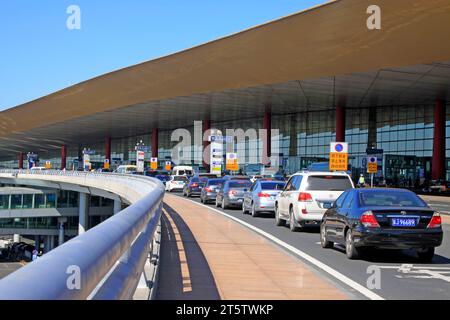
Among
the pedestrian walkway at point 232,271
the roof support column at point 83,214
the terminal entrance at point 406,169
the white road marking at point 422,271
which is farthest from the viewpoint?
the roof support column at point 83,214

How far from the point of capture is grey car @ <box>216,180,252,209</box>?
29.1 meters

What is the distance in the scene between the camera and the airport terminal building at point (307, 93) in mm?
41625

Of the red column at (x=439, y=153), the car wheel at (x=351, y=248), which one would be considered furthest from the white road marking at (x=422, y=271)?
the red column at (x=439, y=153)

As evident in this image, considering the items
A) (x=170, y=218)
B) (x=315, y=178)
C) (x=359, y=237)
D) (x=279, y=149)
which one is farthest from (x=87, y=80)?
(x=359, y=237)

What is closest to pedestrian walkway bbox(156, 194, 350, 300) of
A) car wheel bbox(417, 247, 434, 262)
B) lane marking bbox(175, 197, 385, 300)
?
lane marking bbox(175, 197, 385, 300)

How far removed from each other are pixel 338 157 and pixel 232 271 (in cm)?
2454

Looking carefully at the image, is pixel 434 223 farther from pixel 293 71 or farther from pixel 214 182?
pixel 293 71

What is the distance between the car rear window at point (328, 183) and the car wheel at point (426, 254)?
557 cm

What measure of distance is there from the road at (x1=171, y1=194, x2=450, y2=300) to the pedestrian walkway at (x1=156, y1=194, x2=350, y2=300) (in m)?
0.53

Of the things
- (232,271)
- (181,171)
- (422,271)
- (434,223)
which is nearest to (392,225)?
(434,223)

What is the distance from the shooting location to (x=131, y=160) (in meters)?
112

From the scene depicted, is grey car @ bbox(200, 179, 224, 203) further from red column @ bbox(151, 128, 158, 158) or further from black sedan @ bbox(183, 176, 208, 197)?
red column @ bbox(151, 128, 158, 158)

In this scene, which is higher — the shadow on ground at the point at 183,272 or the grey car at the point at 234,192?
the grey car at the point at 234,192

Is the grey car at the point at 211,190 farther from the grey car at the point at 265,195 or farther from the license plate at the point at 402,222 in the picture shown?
the license plate at the point at 402,222
